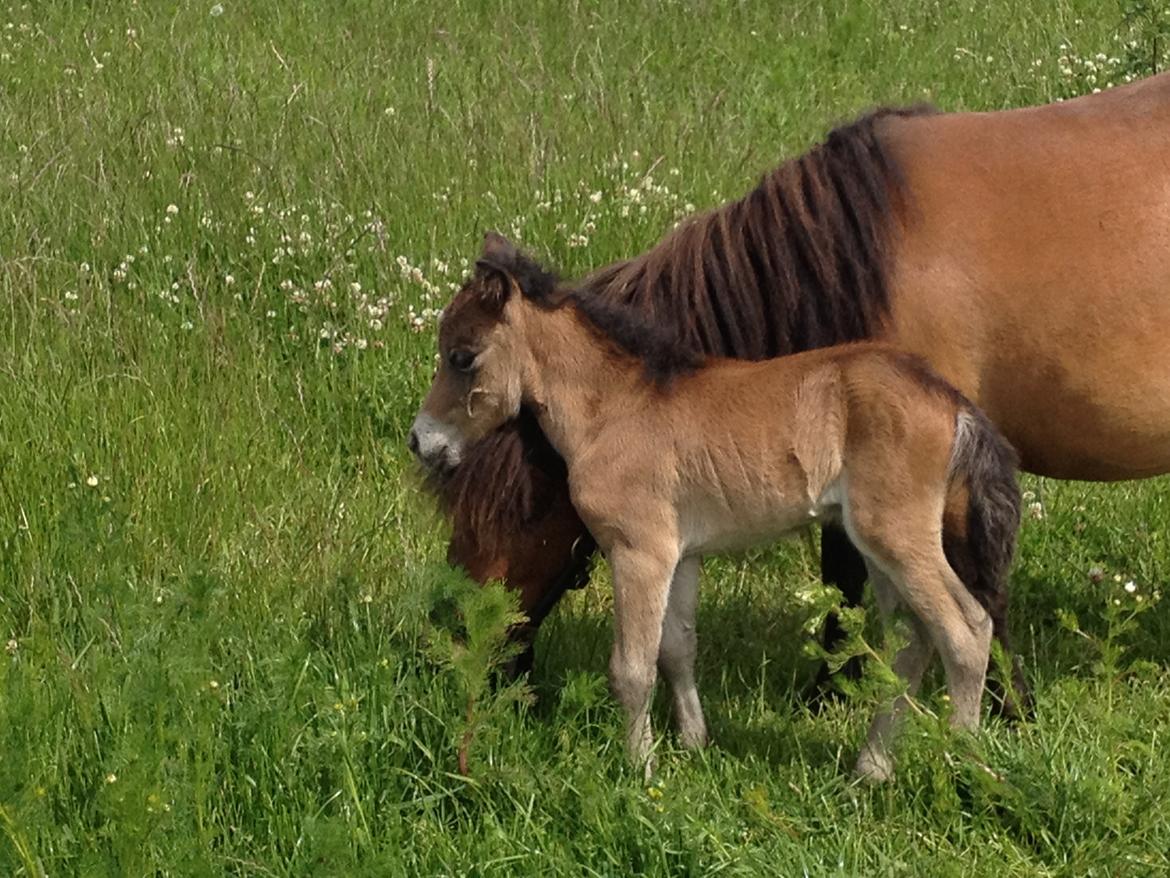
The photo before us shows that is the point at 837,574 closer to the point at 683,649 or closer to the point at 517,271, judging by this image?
the point at 683,649

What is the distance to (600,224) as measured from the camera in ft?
22.3

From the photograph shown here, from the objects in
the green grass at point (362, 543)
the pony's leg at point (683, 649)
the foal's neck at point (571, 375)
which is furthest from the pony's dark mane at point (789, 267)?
the green grass at point (362, 543)

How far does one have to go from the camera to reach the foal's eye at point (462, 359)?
414cm

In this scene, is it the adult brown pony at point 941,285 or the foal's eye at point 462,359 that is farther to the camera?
the adult brown pony at point 941,285

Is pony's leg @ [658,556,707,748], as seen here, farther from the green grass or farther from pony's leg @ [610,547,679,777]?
pony's leg @ [610,547,679,777]

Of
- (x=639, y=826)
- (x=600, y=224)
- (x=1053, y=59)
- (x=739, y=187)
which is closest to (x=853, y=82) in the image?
(x=1053, y=59)

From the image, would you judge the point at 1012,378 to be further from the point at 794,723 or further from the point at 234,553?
the point at 234,553

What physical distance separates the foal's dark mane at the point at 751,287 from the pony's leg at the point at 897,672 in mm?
690

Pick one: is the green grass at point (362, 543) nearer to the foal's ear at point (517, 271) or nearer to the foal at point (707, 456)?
the foal at point (707, 456)

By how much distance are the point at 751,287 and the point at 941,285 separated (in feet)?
1.66

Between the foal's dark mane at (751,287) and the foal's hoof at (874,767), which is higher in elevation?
the foal's dark mane at (751,287)

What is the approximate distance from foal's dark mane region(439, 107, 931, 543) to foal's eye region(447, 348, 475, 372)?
9.2 inches

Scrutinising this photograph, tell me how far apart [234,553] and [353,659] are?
868 mm

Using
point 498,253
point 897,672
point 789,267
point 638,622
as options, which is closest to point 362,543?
point 498,253
